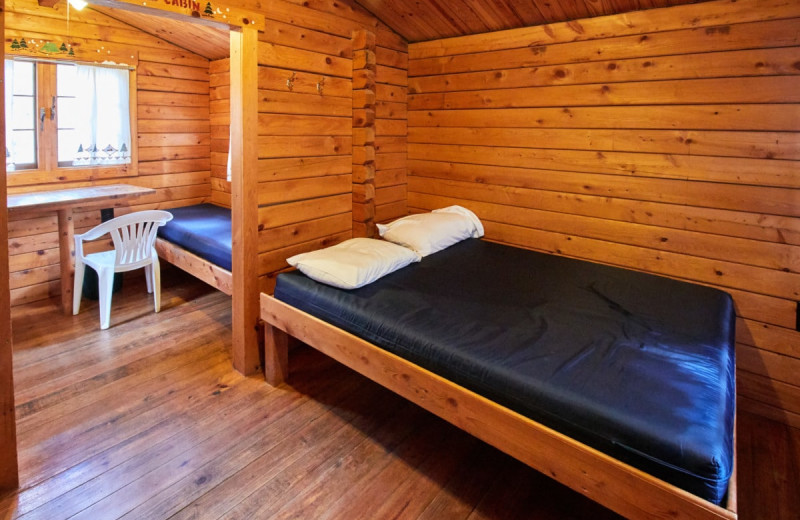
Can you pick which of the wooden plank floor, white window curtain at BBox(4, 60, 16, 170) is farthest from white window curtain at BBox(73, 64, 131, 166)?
the wooden plank floor

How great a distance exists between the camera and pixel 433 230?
2926 mm

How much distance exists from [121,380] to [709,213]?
10.5 feet

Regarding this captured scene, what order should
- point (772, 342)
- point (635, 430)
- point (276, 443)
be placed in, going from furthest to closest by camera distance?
point (772, 342) < point (276, 443) < point (635, 430)

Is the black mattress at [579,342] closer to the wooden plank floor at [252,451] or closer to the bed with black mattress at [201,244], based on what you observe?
the wooden plank floor at [252,451]

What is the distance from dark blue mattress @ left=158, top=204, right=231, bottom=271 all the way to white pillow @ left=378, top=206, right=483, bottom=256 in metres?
1.07

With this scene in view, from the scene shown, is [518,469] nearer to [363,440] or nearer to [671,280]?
[363,440]

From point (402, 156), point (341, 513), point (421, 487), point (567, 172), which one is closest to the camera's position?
point (341, 513)

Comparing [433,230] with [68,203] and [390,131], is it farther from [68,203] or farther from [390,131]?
[68,203]

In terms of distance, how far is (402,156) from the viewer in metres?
3.57

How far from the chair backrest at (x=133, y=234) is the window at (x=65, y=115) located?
2.89 feet

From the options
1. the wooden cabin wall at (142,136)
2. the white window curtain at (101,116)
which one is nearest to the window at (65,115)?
the white window curtain at (101,116)

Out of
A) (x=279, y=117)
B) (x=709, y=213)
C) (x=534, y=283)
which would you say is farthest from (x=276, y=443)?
(x=709, y=213)

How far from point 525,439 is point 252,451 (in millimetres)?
1198

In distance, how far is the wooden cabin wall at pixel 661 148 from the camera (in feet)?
7.36
